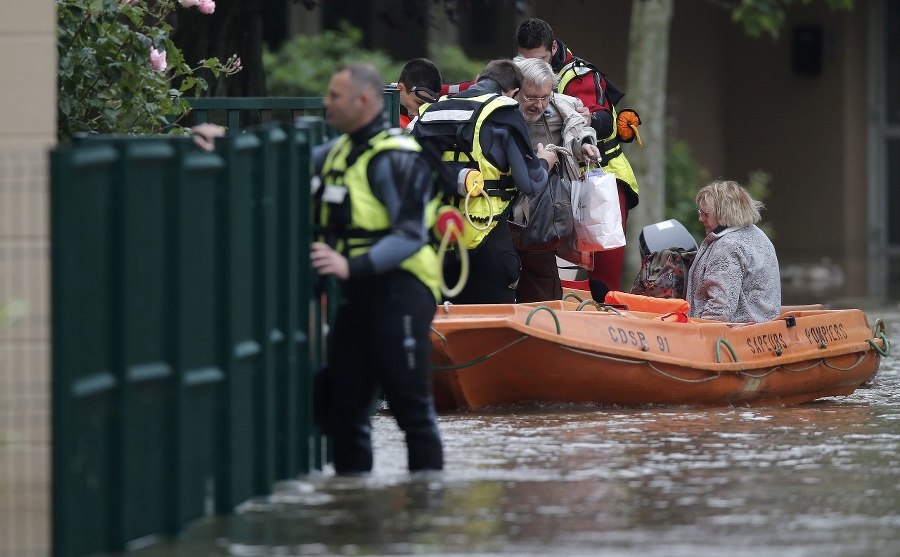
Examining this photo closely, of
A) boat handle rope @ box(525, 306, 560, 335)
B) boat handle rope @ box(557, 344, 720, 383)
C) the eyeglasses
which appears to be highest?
the eyeglasses

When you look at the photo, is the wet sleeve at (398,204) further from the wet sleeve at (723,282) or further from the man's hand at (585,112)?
the man's hand at (585,112)

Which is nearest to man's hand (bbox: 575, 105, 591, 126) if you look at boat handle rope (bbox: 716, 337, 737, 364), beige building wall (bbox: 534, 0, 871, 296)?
boat handle rope (bbox: 716, 337, 737, 364)

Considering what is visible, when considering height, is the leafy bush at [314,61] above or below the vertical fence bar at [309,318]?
above

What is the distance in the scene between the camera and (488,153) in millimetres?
9133

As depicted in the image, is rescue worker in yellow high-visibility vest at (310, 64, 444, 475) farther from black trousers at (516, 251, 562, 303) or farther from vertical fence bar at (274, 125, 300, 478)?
black trousers at (516, 251, 562, 303)

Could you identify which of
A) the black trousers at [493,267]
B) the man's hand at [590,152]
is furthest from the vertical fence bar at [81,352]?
the man's hand at [590,152]

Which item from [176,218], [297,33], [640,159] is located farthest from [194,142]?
[297,33]

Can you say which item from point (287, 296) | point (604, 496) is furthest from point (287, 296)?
point (604, 496)

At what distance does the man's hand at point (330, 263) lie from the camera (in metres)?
6.52

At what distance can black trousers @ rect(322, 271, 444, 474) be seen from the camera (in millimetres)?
6711

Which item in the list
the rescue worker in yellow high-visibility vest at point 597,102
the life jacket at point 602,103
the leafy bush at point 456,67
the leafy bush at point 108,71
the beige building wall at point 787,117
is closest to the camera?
the leafy bush at point 108,71

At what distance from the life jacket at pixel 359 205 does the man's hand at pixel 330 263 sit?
0.16 m

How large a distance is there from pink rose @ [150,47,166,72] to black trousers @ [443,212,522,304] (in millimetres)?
1849

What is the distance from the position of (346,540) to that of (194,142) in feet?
5.26
